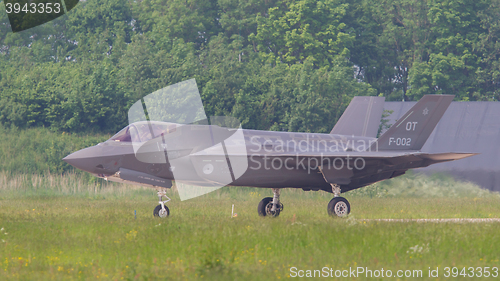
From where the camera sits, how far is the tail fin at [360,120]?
17578 mm

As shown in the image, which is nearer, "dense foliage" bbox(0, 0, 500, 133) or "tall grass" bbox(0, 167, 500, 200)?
"tall grass" bbox(0, 167, 500, 200)

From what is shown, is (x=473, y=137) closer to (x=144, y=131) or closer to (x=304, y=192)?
(x=304, y=192)

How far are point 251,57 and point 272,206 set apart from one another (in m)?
29.7

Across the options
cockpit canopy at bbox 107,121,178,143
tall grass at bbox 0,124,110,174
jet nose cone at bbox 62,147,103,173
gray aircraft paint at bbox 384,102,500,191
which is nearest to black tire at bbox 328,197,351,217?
cockpit canopy at bbox 107,121,178,143

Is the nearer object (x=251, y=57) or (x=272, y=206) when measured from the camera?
(x=272, y=206)

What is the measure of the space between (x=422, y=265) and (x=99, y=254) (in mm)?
5394

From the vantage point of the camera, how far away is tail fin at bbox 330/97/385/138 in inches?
692

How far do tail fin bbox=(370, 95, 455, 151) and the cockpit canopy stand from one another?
6582 millimetres

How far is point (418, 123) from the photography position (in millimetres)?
15984

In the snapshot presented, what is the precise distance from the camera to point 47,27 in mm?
46156

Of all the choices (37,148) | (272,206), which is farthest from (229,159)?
(37,148)

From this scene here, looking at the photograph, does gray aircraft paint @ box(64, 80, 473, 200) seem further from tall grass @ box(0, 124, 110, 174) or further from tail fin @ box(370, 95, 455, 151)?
tall grass @ box(0, 124, 110, 174)

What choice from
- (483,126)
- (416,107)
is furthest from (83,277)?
(483,126)

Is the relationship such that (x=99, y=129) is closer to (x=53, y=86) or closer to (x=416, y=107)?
(x=53, y=86)
